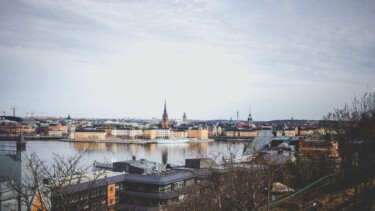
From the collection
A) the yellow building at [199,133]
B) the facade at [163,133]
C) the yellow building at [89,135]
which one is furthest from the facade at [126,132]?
the yellow building at [199,133]

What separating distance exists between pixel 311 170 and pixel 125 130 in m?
71.1

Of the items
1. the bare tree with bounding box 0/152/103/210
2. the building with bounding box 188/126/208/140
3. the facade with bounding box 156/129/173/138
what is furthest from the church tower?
the bare tree with bounding box 0/152/103/210

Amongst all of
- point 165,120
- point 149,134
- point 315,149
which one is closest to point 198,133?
point 149,134

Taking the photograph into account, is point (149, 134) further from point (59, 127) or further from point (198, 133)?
point (59, 127)

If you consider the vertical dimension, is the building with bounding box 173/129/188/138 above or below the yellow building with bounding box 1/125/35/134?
below

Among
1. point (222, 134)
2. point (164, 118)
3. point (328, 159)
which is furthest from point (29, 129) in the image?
point (328, 159)

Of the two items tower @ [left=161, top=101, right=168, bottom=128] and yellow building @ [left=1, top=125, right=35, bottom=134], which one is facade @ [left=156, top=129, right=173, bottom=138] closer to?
tower @ [left=161, top=101, right=168, bottom=128]

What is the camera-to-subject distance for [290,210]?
664cm

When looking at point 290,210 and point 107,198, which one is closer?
point 290,210

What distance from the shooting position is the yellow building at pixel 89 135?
67.0 metres

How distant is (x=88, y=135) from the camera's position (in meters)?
68.1

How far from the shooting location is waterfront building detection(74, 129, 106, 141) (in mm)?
67000

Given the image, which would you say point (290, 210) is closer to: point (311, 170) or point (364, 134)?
point (364, 134)

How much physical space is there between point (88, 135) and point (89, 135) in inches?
7.7
